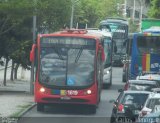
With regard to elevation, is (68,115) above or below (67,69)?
below

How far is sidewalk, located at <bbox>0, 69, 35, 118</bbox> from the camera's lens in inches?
1233

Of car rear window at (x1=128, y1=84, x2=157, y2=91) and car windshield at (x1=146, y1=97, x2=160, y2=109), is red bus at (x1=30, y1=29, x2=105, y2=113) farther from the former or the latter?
car windshield at (x1=146, y1=97, x2=160, y2=109)

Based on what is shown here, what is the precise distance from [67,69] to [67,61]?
13.1 inches

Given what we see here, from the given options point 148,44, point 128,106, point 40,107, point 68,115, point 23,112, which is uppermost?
point 148,44

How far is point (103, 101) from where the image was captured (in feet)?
128

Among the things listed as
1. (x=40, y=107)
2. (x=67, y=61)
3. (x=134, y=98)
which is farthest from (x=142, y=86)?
(x=134, y=98)

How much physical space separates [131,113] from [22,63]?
19128mm

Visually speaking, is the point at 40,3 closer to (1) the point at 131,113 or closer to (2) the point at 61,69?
(2) the point at 61,69

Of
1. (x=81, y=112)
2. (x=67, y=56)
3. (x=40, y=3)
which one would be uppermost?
(x=40, y=3)

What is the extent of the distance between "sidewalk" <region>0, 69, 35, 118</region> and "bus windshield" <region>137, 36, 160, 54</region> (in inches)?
268

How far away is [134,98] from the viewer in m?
25.5

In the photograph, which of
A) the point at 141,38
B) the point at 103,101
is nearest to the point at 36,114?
the point at 103,101

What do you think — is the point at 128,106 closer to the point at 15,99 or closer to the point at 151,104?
the point at 151,104

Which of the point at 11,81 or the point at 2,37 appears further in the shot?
the point at 11,81
